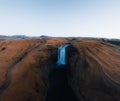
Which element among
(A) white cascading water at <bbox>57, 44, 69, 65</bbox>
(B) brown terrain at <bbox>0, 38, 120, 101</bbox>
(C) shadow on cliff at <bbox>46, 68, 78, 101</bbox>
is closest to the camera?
(B) brown terrain at <bbox>0, 38, 120, 101</bbox>

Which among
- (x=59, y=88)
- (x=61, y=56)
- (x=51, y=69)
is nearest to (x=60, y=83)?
(x=59, y=88)

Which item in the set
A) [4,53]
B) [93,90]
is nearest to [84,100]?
[93,90]

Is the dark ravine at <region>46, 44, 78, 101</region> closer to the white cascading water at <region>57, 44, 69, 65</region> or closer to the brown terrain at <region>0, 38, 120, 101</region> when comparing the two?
the white cascading water at <region>57, 44, 69, 65</region>

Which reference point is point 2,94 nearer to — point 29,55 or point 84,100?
point 29,55

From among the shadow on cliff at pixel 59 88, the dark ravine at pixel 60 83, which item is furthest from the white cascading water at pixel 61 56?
the shadow on cliff at pixel 59 88

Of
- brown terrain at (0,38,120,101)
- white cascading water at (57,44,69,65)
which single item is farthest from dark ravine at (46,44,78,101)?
brown terrain at (0,38,120,101)

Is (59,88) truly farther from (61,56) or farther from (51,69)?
(61,56)

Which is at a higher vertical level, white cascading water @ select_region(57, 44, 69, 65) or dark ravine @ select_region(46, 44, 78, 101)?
white cascading water @ select_region(57, 44, 69, 65)
